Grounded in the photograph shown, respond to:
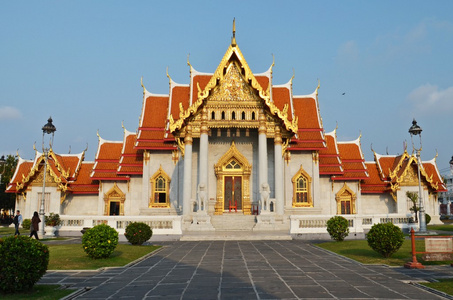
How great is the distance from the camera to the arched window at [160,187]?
2916 cm

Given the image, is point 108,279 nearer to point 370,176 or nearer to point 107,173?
point 107,173

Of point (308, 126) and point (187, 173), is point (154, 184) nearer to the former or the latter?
point (187, 173)

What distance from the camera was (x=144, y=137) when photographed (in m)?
29.8

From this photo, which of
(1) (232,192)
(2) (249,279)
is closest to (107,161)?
(1) (232,192)

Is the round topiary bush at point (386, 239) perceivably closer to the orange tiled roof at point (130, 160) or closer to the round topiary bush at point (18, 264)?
the round topiary bush at point (18, 264)

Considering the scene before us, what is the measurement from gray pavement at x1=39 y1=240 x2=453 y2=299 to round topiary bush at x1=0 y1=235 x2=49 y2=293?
96 cm

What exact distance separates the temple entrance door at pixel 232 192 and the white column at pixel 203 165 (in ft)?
7.62

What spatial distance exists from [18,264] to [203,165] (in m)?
17.9

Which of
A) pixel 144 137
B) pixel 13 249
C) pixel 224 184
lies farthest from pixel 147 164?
pixel 13 249

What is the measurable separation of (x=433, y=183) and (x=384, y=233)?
77.6 feet

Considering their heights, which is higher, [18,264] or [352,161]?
[352,161]

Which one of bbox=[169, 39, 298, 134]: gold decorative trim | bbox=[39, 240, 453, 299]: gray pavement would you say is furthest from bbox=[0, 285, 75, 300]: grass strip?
bbox=[169, 39, 298, 134]: gold decorative trim

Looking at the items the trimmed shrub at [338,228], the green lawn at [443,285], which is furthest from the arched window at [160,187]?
the green lawn at [443,285]

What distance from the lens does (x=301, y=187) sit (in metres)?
29.7
